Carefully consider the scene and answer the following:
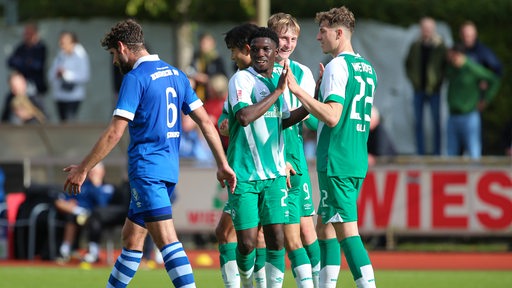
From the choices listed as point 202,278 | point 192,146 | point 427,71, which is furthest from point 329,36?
point 427,71

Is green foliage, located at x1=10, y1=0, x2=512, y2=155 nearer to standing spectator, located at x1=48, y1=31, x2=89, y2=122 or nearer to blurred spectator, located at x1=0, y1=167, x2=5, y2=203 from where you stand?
standing spectator, located at x1=48, y1=31, x2=89, y2=122

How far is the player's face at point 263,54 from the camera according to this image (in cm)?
997

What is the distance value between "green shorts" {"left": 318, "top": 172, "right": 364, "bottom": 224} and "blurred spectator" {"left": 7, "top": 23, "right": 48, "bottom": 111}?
12253mm

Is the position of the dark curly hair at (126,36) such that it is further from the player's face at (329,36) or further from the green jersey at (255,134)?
the player's face at (329,36)

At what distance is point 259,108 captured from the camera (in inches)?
386

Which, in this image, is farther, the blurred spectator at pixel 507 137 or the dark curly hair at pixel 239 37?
the blurred spectator at pixel 507 137

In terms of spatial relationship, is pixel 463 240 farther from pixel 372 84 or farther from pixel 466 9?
pixel 372 84

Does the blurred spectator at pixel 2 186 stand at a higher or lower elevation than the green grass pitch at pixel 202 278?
higher

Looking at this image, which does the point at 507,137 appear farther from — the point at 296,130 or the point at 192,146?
the point at 296,130

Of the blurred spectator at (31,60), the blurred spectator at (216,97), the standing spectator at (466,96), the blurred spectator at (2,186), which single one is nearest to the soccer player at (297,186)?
the blurred spectator at (216,97)

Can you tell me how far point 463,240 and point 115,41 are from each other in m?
10.4

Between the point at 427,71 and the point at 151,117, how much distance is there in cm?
1098

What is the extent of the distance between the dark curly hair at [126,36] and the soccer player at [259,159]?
860 mm

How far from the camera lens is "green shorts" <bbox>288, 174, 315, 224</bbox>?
10.4m
